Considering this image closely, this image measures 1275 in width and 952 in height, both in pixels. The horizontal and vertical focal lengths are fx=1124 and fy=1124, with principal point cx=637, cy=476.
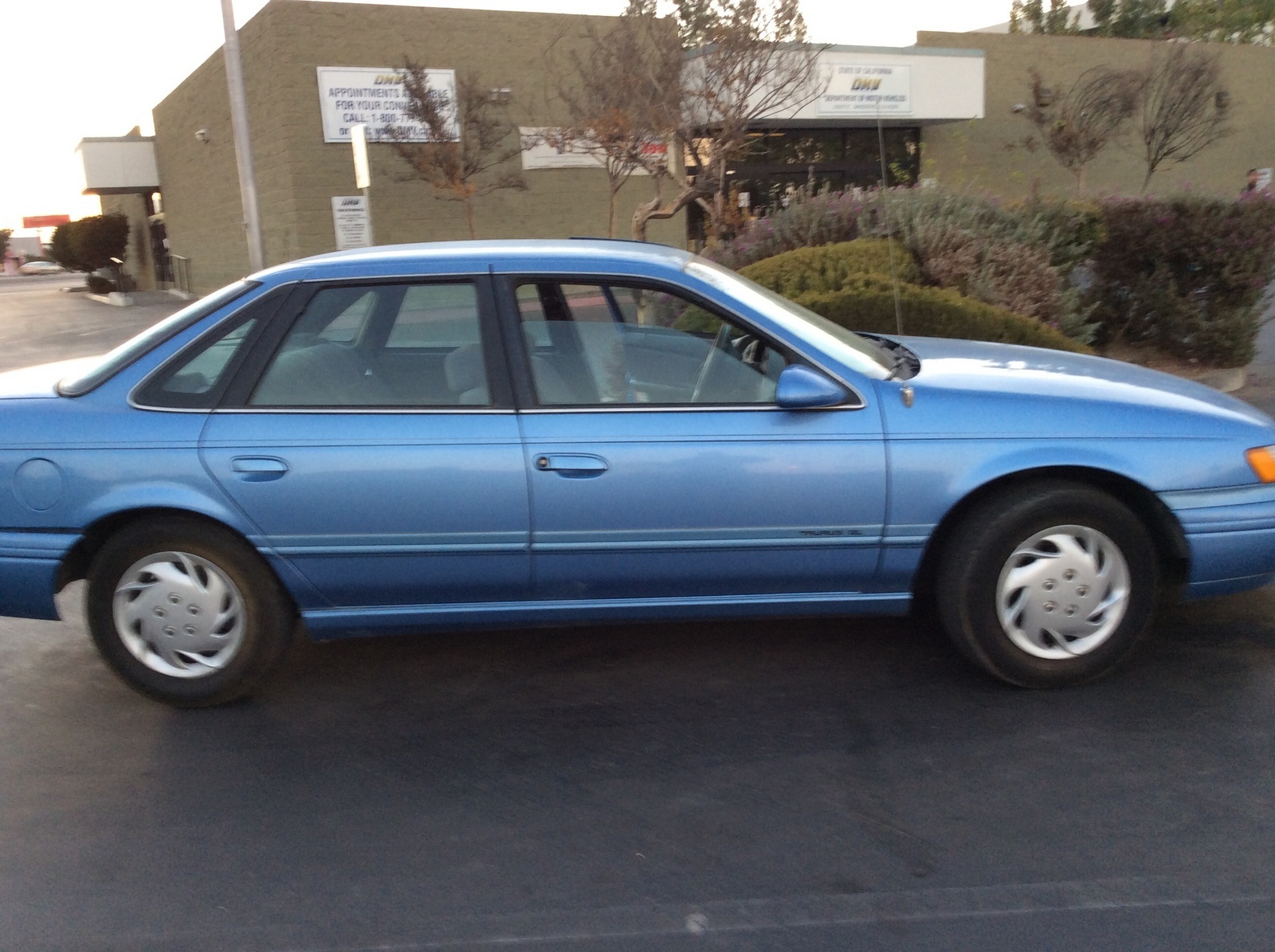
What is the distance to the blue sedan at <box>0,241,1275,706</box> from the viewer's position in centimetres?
379

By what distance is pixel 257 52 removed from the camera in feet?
68.4

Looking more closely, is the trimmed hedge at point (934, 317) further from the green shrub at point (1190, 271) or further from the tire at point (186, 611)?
the tire at point (186, 611)

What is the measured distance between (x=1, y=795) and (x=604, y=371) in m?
2.35

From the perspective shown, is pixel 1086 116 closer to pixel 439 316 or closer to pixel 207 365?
pixel 439 316

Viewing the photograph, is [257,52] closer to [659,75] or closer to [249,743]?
[659,75]

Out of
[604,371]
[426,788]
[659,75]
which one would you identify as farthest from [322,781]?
[659,75]

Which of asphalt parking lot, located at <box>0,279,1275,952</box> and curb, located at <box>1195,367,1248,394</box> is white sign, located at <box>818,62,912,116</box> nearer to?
curb, located at <box>1195,367,1248,394</box>

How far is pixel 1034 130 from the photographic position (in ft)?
94.6

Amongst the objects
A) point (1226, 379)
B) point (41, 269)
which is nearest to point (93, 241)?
point (1226, 379)

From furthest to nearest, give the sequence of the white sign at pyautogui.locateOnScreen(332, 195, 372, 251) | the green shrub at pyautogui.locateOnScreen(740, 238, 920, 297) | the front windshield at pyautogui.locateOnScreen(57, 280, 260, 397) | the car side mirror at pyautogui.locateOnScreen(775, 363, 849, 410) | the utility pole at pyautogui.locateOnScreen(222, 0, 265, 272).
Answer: the white sign at pyautogui.locateOnScreen(332, 195, 372, 251), the utility pole at pyautogui.locateOnScreen(222, 0, 265, 272), the green shrub at pyautogui.locateOnScreen(740, 238, 920, 297), the front windshield at pyautogui.locateOnScreen(57, 280, 260, 397), the car side mirror at pyautogui.locateOnScreen(775, 363, 849, 410)

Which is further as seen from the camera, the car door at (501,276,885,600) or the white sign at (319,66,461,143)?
the white sign at (319,66,461,143)

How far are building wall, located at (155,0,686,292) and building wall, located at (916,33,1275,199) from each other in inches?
330

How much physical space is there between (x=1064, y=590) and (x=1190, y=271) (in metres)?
6.94

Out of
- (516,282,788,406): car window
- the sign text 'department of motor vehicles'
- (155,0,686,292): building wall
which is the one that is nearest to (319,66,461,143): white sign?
(155,0,686,292): building wall
